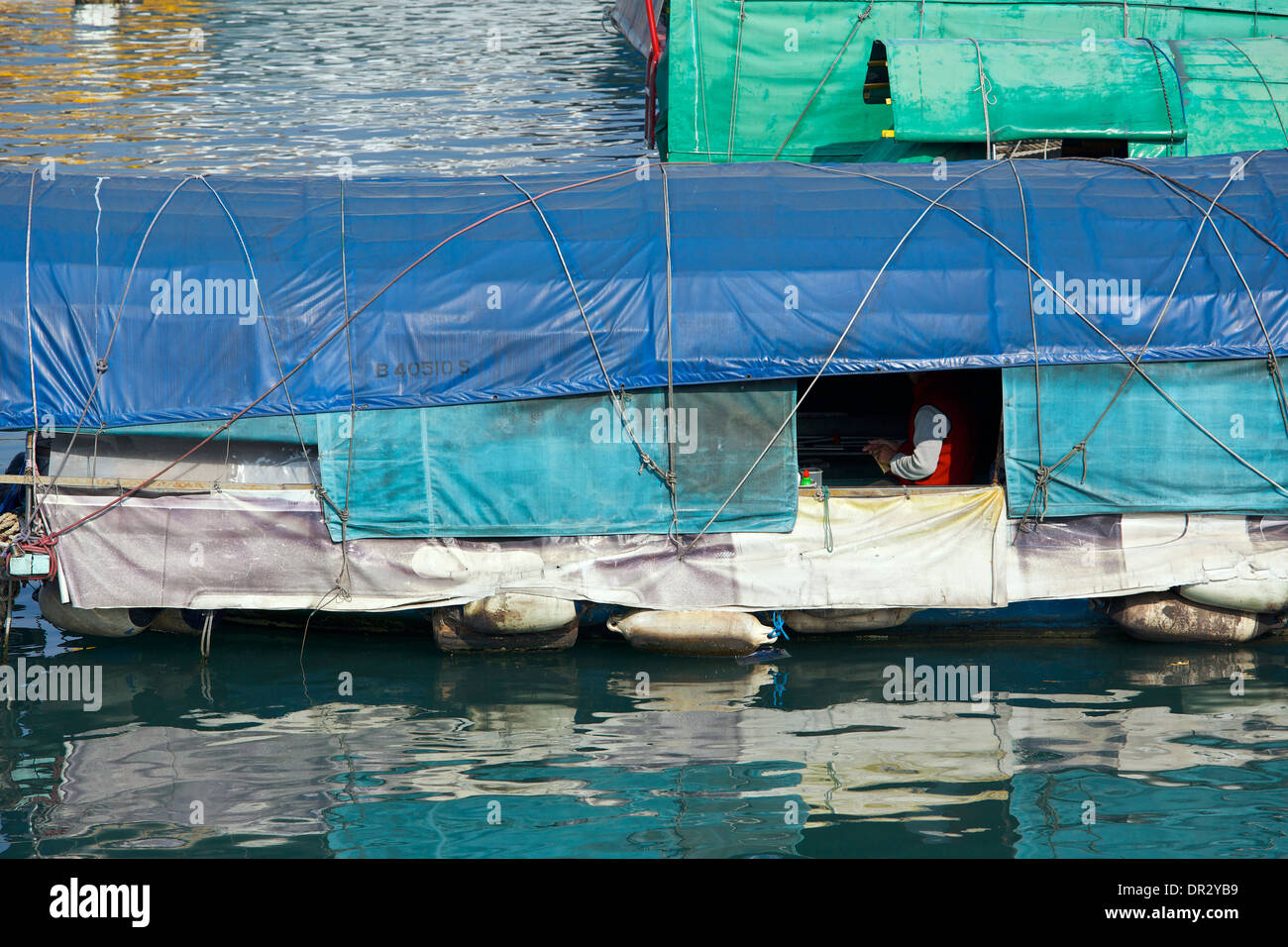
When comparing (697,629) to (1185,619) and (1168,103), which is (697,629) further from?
(1168,103)

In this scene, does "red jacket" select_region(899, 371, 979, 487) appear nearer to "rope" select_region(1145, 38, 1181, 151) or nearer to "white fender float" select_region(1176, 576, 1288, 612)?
"white fender float" select_region(1176, 576, 1288, 612)

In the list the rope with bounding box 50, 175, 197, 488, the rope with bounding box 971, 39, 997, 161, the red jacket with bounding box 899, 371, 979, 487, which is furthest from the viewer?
the rope with bounding box 971, 39, 997, 161

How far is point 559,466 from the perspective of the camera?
969 centimetres

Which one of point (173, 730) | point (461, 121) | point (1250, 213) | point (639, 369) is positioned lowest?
point (173, 730)

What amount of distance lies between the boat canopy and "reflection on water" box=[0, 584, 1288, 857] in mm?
5789

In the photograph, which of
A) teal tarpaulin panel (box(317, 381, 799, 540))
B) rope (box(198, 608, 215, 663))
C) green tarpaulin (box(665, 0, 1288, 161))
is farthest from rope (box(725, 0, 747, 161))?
rope (box(198, 608, 215, 663))

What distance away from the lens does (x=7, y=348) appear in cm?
941

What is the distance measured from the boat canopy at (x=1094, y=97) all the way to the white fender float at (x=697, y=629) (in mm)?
6137

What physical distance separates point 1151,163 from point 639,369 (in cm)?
468

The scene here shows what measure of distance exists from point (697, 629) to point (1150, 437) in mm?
3747

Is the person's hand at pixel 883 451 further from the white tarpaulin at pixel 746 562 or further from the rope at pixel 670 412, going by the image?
the rope at pixel 670 412

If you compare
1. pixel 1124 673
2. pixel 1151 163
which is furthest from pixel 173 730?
pixel 1151 163

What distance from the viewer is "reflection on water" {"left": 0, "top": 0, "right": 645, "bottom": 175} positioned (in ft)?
78.0
